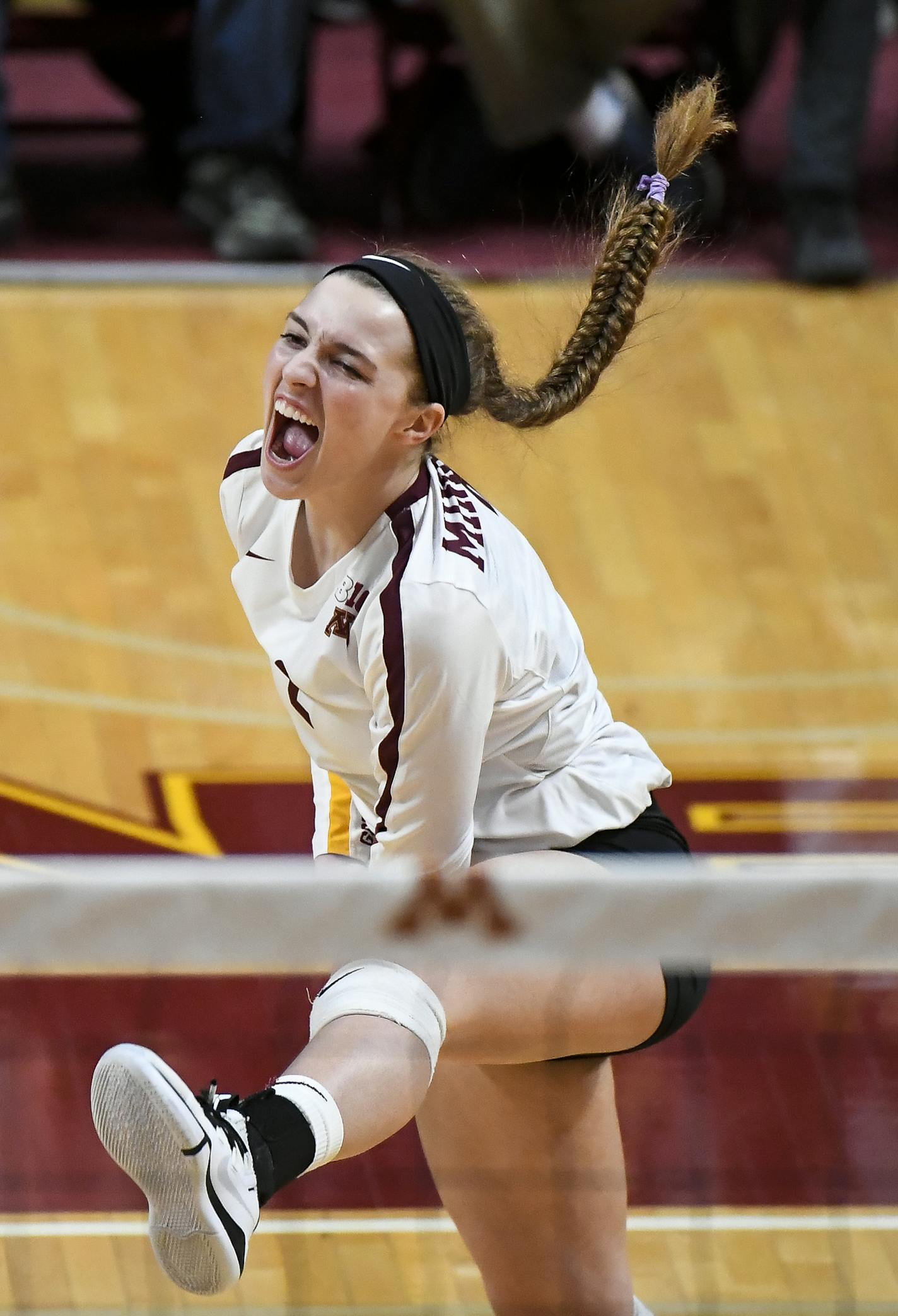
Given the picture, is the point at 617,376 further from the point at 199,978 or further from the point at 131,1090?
the point at 131,1090

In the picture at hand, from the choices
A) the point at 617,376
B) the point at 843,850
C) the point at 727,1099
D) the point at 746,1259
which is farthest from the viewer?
the point at 617,376

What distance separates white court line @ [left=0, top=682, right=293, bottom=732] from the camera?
17.3 ft

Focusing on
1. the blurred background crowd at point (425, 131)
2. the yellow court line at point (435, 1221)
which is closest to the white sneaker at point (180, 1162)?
the yellow court line at point (435, 1221)

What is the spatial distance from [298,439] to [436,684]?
1.37 feet

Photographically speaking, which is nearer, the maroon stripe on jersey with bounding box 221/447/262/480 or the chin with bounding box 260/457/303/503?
the chin with bounding box 260/457/303/503

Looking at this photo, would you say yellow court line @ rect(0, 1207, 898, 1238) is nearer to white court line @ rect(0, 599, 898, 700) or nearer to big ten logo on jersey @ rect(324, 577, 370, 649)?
big ten logo on jersey @ rect(324, 577, 370, 649)

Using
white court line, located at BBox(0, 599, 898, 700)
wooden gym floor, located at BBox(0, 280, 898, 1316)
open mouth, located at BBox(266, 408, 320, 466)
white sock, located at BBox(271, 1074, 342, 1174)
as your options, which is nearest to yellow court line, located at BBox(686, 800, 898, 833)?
wooden gym floor, located at BBox(0, 280, 898, 1316)

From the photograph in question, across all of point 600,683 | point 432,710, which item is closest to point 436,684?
point 432,710

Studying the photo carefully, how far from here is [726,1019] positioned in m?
4.23

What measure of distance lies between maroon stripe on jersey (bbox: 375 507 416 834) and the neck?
0.06m

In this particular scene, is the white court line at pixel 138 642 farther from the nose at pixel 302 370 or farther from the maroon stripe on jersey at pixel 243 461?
the nose at pixel 302 370

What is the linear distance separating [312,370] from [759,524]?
11.9 ft

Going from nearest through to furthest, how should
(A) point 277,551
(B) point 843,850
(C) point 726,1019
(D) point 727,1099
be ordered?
(A) point 277,551 → (D) point 727,1099 → (C) point 726,1019 → (B) point 843,850

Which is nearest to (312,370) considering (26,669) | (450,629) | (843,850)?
(450,629)
